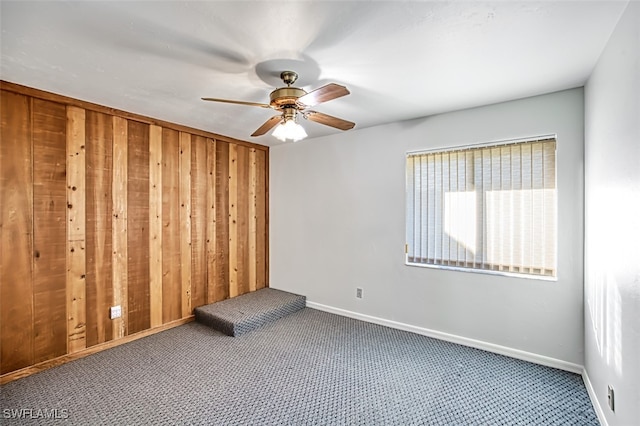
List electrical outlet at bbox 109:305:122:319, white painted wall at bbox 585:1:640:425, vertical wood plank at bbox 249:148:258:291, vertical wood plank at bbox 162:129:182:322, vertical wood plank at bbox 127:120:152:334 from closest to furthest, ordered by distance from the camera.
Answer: white painted wall at bbox 585:1:640:425 < electrical outlet at bbox 109:305:122:319 < vertical wood plank at bbox 127:120:152:334 < vertical wood plank at bbox 162:129:182:322 < vertical wood plank at bbox 249:148:258:291

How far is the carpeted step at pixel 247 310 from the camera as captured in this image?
11.2ft

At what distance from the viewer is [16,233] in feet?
8.12

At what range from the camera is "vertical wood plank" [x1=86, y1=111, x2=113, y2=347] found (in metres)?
2.92

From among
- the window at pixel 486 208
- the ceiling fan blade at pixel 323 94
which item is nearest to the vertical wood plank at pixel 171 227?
the ceiling fan blade at pixel 323 94

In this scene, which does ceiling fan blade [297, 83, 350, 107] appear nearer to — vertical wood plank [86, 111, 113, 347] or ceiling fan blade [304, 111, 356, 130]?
ceiling fan blade [304, 111, 356, 130]

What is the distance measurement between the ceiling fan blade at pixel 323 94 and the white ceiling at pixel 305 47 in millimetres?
224

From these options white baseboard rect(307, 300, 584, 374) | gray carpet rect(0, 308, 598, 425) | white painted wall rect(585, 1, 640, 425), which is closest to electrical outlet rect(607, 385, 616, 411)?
white painted wall rect(585, 1, 640, 425)

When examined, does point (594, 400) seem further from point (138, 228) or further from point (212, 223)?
point (138, 228)

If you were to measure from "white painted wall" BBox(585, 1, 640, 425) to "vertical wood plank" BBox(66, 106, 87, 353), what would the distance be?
397 cm

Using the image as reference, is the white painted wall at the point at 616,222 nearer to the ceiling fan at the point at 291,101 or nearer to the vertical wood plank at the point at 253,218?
the ceiling fan at the point at 291,101

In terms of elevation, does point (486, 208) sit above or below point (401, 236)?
above

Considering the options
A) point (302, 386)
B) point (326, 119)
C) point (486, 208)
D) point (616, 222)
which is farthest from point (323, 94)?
point (302, 386)

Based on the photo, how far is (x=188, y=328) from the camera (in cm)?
356

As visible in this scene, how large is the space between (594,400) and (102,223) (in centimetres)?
433
